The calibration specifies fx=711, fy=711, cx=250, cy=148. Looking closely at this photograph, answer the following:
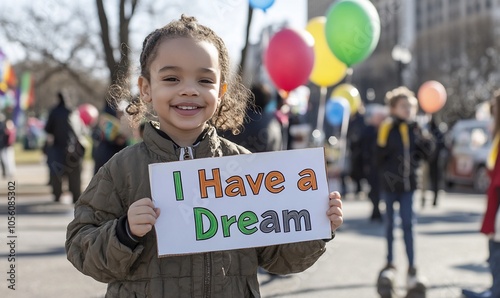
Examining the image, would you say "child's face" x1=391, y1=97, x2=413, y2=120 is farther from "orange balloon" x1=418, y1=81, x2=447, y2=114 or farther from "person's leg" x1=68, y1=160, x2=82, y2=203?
"person's leg" x1=68, y1=160, x2=82, y2=203

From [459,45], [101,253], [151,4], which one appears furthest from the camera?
[459,45]

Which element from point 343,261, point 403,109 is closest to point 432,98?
point 343,261

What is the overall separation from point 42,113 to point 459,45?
30952mm

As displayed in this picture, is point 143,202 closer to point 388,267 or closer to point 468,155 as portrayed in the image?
point 388,267

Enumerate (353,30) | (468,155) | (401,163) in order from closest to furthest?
(401,163) → (353,30) → (468,155)

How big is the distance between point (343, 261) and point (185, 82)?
5703mm

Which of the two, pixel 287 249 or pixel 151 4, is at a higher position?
pixel 151 4

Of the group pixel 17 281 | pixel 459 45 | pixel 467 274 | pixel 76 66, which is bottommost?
pixel 467 274

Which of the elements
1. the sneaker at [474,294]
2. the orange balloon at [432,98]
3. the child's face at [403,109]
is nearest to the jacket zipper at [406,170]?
the child's face at [403,109]

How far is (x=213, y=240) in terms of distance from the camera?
219cm

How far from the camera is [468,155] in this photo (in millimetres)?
17203

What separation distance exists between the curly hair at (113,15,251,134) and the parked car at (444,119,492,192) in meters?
14.3

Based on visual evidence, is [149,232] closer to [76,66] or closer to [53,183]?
[53,183]

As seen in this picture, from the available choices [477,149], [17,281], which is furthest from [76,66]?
Result: [17,281]
